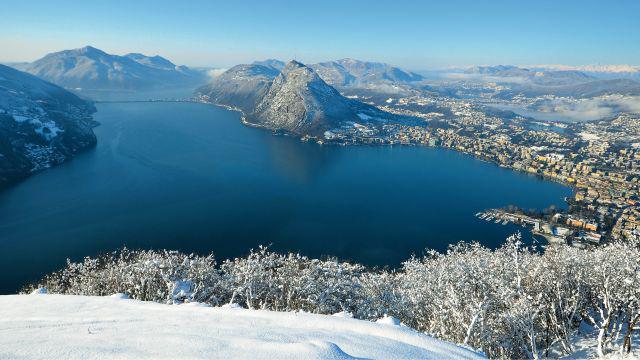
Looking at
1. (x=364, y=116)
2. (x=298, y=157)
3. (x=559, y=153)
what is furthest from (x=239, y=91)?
(x=559, y=153)

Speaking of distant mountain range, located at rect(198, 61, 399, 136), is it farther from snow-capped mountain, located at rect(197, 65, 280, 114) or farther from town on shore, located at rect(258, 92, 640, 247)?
town on shore, located at rect(258, 92, 640, 247)

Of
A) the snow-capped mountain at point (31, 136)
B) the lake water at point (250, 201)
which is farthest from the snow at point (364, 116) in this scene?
the snow-capped mountain at point (31, 136)

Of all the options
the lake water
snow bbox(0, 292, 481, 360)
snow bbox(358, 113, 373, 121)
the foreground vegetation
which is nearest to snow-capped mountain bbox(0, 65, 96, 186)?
the lake water

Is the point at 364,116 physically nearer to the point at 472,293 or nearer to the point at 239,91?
the point at 239,91

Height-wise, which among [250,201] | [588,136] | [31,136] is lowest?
[250,201]

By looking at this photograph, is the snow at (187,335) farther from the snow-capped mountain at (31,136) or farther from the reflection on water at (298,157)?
the snow-capped mountain at (31,136)

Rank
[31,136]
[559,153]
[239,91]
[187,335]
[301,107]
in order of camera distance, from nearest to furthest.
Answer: [187,335] → [31,136] → [559,153] → [301,107] → [239,91]
